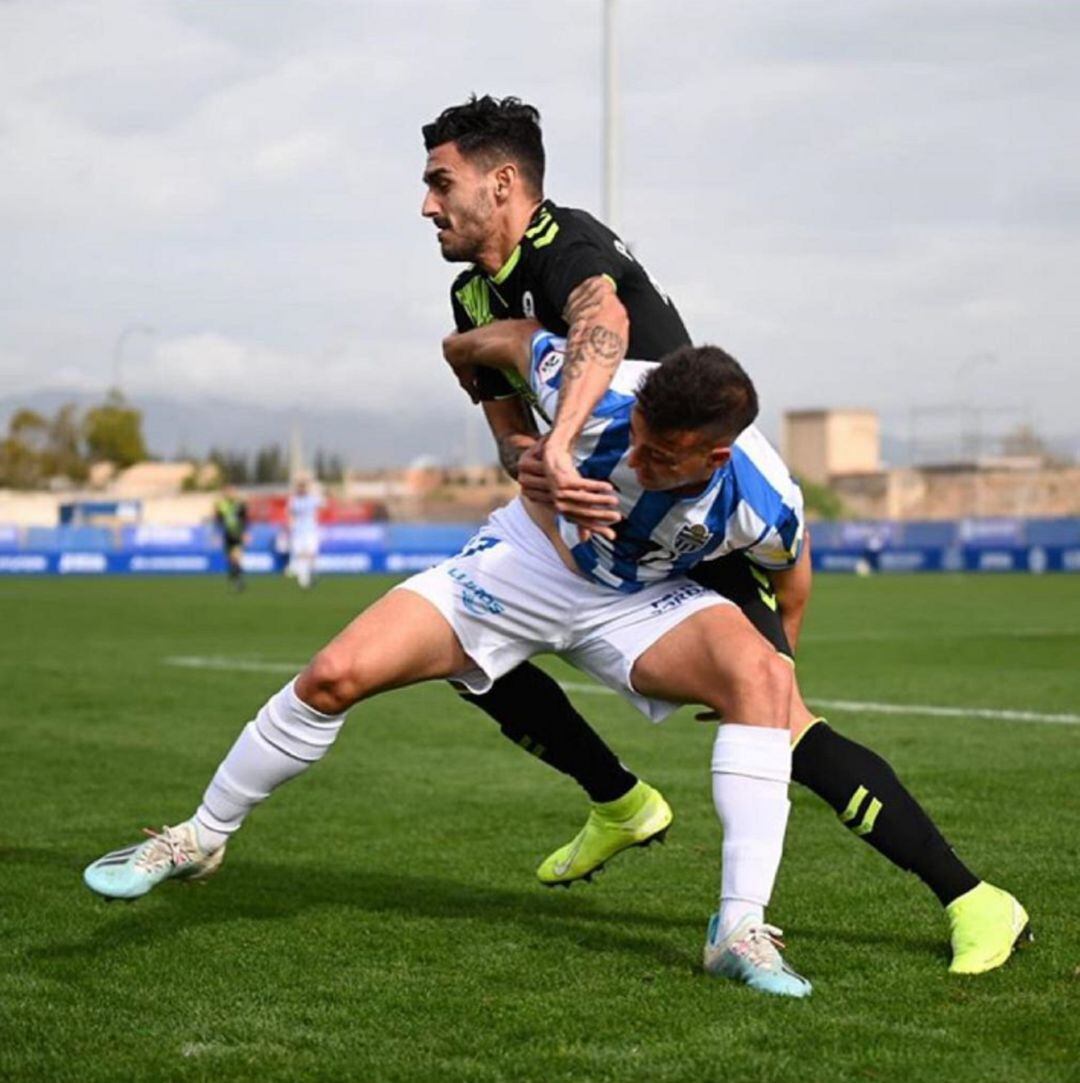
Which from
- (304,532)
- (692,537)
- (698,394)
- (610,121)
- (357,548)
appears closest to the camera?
(698,394)

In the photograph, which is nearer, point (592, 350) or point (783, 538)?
point (592, 350)

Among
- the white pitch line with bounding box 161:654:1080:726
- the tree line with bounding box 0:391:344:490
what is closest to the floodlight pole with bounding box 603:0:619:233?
the white pitch line with bounding box 161:654:1080:726

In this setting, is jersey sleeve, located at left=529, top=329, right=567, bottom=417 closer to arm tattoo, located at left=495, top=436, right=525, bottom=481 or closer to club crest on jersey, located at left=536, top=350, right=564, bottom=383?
club crest on jersey, located at left=536, top=350, right=564, bottom=383

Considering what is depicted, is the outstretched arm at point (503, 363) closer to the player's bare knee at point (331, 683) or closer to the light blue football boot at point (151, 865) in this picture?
the player's bare knee at point (331, 683)

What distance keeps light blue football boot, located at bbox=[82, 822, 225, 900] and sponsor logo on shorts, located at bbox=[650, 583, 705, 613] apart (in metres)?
1.41

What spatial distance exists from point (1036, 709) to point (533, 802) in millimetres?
4451

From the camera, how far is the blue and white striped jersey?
4809 millimetres

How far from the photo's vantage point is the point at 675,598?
5109 millimetres

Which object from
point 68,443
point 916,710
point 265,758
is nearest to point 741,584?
point 265,758

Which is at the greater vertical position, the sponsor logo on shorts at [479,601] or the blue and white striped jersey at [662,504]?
the blue and white striped jersey at [662,504]

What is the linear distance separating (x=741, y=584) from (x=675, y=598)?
25cm

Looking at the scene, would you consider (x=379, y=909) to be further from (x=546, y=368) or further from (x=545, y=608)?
(x=546, y=368)

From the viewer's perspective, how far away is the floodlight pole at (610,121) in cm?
3047

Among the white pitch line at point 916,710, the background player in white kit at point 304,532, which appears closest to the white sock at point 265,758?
the white pitch line at point 916,710
